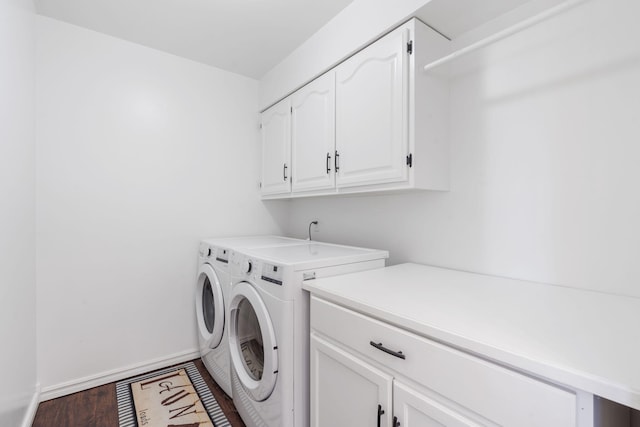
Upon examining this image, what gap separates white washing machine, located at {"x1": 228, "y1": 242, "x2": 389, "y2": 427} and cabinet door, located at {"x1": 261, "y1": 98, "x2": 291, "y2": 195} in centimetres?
90

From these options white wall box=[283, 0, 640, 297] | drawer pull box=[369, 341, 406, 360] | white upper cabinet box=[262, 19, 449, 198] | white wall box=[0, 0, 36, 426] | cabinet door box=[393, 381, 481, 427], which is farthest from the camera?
white upper cabinet box=[262, 19, 449, 198]

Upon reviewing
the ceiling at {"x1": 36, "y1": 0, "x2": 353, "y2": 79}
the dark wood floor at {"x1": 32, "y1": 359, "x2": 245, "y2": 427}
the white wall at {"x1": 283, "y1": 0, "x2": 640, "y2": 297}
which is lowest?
the dark wood floor at {"x1": 32, "y1": 359, "x2": 245, "y2": 427}

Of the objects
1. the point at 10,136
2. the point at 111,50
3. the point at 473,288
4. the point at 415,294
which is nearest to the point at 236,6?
the point at 111,50

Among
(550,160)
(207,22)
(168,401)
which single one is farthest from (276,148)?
(168,401)

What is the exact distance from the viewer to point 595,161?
1085mm

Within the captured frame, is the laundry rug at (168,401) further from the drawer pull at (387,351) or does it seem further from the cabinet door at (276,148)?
the cabinet door at (276,148)

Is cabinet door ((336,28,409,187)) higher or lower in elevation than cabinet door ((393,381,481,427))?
higher

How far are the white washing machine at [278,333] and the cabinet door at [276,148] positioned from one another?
90 centimetres

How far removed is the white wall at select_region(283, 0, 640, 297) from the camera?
103 centimetres

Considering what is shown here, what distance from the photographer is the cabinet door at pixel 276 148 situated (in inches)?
88.0

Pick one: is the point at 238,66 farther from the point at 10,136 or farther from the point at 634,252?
the point at 634,252

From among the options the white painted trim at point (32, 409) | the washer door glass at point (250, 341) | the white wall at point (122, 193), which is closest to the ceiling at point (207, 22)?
the white wall at point (122, 193)

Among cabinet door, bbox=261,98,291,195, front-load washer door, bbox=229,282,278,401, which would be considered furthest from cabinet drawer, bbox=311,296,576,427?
cabinet door, bbox=261,98,291,195

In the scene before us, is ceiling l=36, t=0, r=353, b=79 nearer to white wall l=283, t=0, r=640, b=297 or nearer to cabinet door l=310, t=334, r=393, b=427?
white wall l=283, t=0, r=640, b=297
